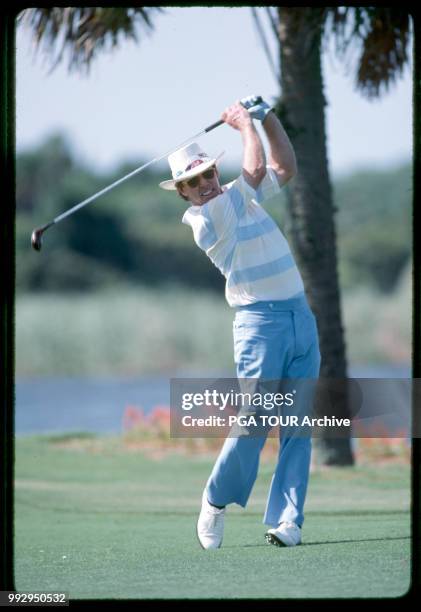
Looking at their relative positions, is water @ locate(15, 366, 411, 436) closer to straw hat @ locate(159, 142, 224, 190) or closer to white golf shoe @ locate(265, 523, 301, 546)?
white golf shoe @ locate(265, 523, 301, 546)

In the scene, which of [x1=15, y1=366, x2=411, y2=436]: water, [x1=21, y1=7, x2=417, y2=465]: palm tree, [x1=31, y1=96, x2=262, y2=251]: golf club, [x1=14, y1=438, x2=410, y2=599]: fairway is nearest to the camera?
[x1=14, y1=438, x2=410, y2=599]: fairway

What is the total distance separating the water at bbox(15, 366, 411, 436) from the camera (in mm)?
16234

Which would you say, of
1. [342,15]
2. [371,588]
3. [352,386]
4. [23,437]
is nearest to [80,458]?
[23,437]

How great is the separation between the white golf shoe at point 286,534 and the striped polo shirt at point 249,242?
0.94 m

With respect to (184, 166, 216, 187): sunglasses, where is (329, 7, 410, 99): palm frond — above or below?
above

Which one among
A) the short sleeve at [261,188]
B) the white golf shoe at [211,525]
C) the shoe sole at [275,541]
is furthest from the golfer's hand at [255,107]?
the shoe sole at [275,541]

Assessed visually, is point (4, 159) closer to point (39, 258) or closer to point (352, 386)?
point (352, 386)

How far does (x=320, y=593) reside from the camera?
4.30m

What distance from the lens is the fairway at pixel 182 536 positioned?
4.53 m

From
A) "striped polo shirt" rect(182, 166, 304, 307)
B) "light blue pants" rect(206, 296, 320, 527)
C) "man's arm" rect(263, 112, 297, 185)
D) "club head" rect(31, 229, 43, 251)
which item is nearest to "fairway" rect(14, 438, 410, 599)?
"light blue pants" rect(206, 296, 320, 527)

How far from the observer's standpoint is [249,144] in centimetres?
498

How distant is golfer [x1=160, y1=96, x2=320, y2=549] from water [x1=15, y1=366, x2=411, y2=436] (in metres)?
6.32

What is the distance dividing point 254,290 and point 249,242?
0.64 ft

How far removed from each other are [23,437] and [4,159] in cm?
690
